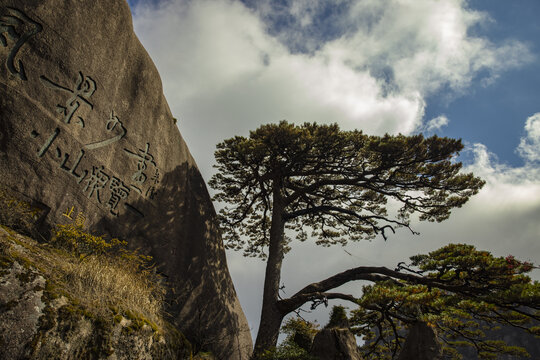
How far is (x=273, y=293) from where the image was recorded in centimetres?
957

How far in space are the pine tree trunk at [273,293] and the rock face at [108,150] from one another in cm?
121

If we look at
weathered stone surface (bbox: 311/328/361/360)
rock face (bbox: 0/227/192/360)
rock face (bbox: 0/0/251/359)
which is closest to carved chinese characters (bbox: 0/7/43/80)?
rock face (bbox: 0/0/251/359)

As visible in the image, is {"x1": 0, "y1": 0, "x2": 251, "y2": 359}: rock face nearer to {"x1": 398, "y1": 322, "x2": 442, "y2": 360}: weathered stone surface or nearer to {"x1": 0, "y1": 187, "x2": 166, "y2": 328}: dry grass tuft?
{"x1": 0, "y1": 187, "x2": 166, "y2": 328}: dry grass tuft

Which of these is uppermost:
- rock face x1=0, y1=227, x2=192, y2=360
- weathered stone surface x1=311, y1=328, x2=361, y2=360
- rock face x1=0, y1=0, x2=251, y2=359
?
rock face x1=0, y1=0, x2=251, y2=359

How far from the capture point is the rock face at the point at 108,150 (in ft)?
Result: 17.4

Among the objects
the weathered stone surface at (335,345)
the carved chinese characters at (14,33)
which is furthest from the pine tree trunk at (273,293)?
the carved chinese characters at (14,33)

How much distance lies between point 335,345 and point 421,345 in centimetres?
201

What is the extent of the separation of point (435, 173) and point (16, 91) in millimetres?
10613

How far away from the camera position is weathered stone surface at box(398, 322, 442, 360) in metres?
7.06

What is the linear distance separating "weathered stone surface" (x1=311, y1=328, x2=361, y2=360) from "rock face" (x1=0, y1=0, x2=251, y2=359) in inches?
120

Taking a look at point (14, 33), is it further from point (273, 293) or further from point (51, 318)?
point (273, 293)

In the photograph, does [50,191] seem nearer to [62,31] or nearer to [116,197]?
[116,197]

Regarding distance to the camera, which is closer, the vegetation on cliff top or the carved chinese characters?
the vegetation on cliff top

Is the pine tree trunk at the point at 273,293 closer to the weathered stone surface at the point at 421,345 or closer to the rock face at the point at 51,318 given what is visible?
the weathered stone surface at the point at 421,345
